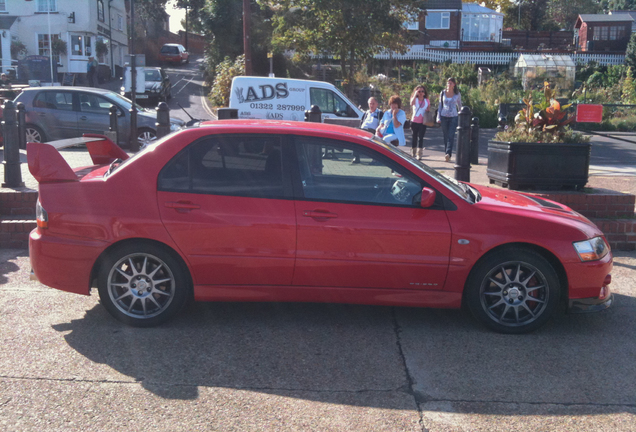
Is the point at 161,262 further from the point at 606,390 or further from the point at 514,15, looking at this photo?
the point at 514,15

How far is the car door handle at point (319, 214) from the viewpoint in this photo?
4.77 m

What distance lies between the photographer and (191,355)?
4.45 metres

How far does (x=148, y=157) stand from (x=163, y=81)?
2609 centimetres

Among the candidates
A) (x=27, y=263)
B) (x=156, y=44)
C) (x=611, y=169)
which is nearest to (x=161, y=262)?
(x=27, y=263)

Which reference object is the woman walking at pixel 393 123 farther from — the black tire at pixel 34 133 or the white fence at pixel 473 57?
the white fence at pixel 473 57

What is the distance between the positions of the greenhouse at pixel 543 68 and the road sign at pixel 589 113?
30.8 meters

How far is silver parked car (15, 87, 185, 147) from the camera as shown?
15.7m

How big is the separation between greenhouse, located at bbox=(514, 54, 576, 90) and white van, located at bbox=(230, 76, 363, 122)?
1026 inches

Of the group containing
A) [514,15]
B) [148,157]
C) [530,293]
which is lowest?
[530,293]

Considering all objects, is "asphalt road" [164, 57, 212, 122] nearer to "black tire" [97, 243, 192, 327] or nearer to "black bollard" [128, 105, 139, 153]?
"black bollard" [128, 105, 139, 153]

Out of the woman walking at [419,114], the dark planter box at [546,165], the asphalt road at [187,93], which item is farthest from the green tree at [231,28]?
the dark planter box at [546,165]

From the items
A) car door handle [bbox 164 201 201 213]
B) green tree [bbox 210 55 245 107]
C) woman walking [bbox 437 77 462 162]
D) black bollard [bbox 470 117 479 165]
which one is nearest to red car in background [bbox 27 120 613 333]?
car door handle [bbox 164 201 201 213]

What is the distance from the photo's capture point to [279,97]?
655 inches

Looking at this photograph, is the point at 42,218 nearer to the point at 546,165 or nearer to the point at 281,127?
the point at 281,127
